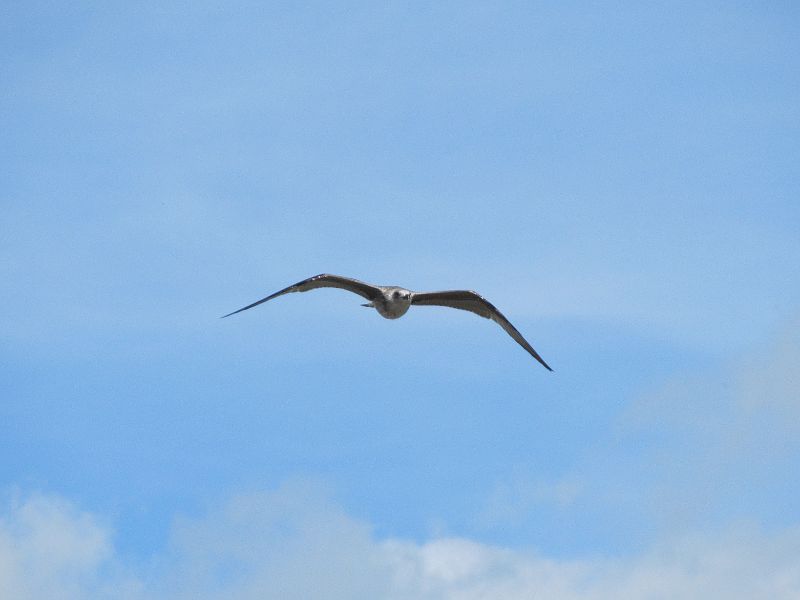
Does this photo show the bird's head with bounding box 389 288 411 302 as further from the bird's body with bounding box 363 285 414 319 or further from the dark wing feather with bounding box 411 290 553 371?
the dark wing feather with bounding box 411 290 553 371

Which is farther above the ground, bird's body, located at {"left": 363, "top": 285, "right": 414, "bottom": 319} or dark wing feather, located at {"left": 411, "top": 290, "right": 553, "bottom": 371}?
dark wing feather, located at {"left": 411, "top": 290, "right": 553, "bottom": 371}

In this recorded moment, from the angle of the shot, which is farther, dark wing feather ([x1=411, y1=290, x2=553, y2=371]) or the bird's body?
dark wing feather ([x1=411, y1=290, x2=553, y2=371])

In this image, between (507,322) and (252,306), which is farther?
(507,322)

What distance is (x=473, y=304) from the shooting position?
38.6 meters

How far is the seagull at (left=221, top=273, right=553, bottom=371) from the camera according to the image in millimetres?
35719

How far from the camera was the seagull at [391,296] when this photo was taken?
35.7 m

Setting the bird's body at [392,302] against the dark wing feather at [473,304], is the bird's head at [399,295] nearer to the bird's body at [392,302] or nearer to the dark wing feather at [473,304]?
the bird's body at [392,302]

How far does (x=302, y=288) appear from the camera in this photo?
36.2 m

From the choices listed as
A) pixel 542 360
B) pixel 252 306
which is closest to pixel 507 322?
pixel 542 360

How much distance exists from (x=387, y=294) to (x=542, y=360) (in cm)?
689

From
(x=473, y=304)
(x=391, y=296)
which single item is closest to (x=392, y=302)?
(x=391, y=296)

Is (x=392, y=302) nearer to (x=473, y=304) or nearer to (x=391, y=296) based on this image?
(x=391, y=296)

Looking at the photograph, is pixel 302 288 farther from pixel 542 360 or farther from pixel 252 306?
pixel 542 360

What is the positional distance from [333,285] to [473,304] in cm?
525
